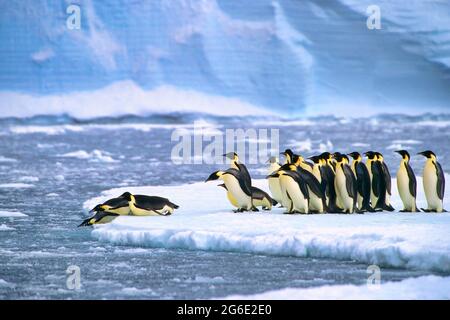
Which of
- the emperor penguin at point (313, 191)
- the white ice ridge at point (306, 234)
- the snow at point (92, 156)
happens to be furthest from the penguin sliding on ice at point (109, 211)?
the snow at point (92, 156)

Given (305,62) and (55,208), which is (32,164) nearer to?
(55,208)

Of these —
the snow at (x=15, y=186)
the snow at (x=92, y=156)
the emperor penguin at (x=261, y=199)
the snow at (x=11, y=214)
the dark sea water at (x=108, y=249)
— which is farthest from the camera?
the snow at (x=92, y=156)

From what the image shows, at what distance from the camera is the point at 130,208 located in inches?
254

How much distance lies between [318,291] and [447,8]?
53.4 ft

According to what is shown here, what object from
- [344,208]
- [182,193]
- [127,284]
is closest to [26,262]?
[127,284]

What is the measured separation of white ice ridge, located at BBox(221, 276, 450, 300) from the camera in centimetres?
425

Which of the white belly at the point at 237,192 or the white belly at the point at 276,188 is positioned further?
the white belly at the point at 276,188

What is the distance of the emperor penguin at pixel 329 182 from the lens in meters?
6.23

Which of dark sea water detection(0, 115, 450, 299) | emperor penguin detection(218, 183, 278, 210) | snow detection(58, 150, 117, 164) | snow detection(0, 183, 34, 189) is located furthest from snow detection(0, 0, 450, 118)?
emperor penguin detection(218, 183, 278, 210)

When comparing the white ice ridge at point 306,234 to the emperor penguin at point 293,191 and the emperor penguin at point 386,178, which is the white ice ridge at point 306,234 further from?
the emperor penguin at point 386,178

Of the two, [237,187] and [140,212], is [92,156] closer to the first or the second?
[140,212]

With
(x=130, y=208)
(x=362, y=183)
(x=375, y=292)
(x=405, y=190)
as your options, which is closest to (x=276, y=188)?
(x=362, y=183)

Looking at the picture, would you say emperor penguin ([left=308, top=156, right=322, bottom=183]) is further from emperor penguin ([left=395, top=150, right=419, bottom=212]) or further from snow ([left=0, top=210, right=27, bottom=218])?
snow ([left=0, top=210, right=27, bottom=218])

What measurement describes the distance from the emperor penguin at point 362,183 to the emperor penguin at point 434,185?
15.3 inches
